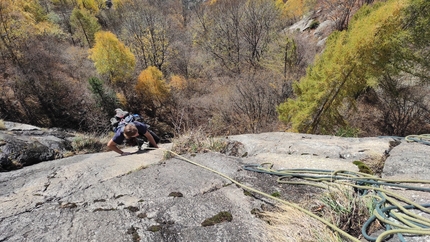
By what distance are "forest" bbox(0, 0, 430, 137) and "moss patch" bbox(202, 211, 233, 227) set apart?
2.32 meters

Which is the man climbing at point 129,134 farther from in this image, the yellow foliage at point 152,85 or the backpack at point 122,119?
the yellow foliage at point 152,85

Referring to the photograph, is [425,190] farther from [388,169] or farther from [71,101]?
[71,101]

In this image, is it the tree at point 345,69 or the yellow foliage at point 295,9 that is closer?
the tree at point 345,69

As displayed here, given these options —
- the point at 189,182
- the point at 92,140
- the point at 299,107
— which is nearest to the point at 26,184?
the point at 189,182

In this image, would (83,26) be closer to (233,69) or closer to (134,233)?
(233,69)

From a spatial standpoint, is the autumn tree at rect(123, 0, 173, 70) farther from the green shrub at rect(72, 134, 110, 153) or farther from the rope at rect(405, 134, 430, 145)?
the rope at rect(405, 134, 430, 145)

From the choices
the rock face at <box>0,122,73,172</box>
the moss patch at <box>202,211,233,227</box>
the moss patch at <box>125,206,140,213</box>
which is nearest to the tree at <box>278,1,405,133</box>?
the moss patch at <box>202,211,233,227</box>

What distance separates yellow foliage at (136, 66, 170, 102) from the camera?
76.4 ft

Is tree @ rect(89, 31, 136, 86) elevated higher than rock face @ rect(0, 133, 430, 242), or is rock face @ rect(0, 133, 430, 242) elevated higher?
tree @ rect(89, 31, 136, 86)

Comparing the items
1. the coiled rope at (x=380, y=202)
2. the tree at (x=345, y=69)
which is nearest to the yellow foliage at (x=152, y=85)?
the tree at (x=345, y=69)

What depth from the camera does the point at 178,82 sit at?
26.4 metres

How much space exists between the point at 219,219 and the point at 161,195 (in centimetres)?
79

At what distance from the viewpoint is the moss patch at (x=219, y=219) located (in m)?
1.96

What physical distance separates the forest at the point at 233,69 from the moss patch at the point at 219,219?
2319mm
